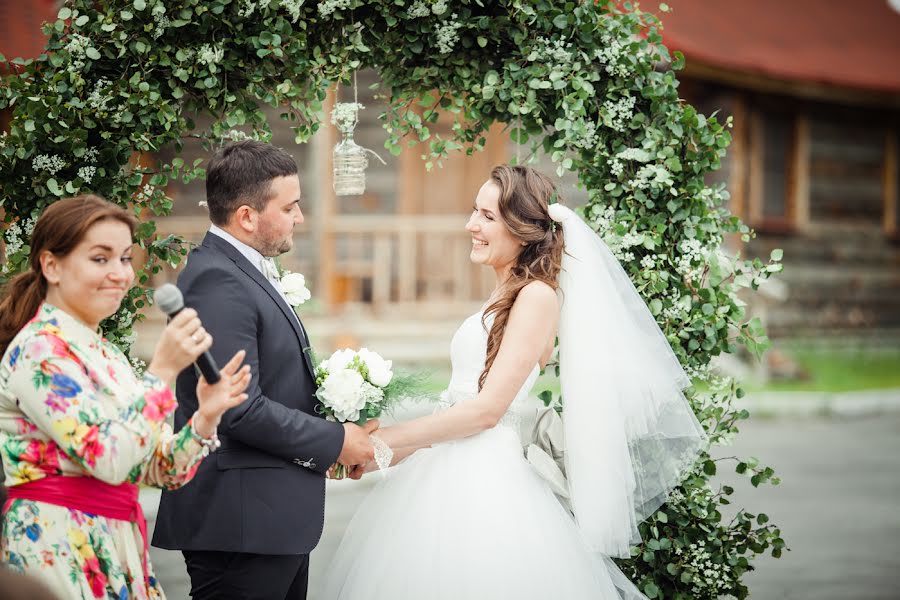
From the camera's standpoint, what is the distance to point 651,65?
12.8 ft

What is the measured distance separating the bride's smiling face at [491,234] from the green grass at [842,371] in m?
9.40

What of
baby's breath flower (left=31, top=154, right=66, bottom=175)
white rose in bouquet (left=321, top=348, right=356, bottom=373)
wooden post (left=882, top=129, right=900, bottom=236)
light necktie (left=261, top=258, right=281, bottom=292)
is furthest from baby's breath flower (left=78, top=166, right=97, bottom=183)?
wooden post (left=882, top=129, right=900, bottom=236)

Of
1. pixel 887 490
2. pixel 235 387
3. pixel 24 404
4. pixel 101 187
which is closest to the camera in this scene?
pixel 24 404

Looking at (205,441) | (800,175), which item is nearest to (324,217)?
(800,175)

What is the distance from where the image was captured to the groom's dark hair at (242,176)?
3186 mm

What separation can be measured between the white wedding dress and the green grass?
9.43 m

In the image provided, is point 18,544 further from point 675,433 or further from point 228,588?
point 675,433

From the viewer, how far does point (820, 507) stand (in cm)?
776

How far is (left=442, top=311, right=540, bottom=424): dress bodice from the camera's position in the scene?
147 inches

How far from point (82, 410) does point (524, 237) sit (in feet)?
6.02

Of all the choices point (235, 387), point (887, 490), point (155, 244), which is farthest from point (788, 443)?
point (235, 387)

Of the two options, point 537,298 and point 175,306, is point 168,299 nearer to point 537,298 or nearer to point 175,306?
point 175,306

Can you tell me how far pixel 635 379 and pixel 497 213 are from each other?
0.83 meters

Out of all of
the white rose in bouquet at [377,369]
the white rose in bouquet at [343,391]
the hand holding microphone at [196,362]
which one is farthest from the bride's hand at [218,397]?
the white rose in bouquet at [377,369]
